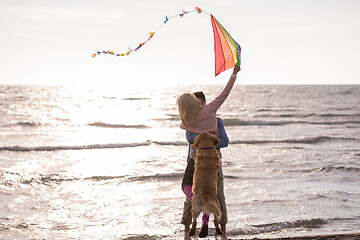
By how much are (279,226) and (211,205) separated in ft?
8.71

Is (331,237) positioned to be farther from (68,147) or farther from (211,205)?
(68,147)

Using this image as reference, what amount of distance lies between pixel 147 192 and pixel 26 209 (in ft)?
8.26

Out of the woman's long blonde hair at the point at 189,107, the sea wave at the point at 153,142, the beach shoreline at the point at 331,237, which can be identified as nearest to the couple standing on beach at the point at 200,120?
the woman's long blonde hair at the point at 189,107

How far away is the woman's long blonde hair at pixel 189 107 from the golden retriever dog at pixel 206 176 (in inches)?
8.6

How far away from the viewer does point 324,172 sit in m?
11.2

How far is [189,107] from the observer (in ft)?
14.8

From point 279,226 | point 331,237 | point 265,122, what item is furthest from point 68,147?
point 265,122

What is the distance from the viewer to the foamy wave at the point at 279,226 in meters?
6.47

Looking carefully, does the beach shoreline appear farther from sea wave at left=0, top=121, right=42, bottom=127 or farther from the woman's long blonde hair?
sea wave at left=0, top=121, right=42, bottom=127

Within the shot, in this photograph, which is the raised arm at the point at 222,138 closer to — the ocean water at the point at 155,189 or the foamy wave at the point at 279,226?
the ocean water at the point at 155,189

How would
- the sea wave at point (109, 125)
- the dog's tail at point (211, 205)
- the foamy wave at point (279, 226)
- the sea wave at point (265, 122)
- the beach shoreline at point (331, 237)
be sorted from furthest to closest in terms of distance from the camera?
the sea wave at point (265, 122), the sea wave at point (109, 125), the foamy wave at point (279, 226), the beach shoreline at point (331, 237), the dog's tail at point (211, 205)

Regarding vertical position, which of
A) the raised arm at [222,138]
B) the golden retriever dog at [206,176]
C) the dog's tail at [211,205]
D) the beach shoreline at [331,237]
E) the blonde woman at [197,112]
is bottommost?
the beach shoreline at [331,237]

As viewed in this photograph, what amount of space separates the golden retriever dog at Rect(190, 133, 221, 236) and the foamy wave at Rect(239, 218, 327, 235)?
219cm

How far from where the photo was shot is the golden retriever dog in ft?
14.6
